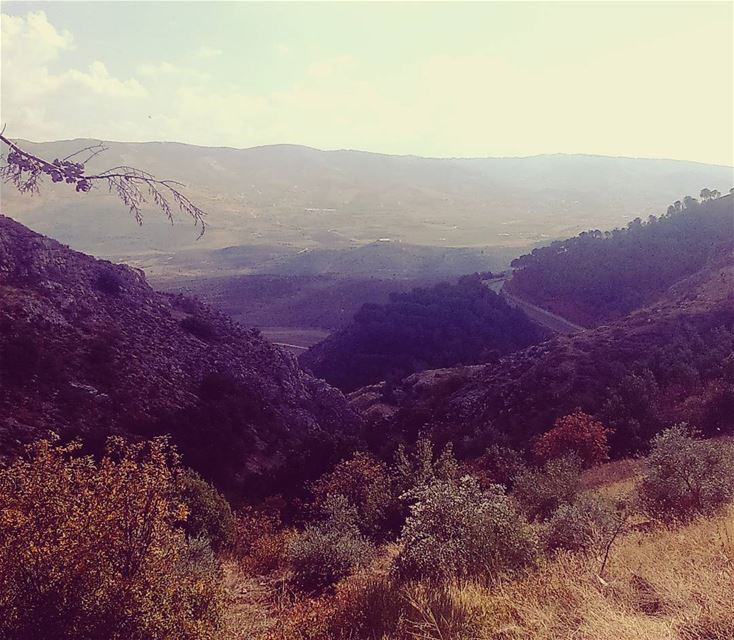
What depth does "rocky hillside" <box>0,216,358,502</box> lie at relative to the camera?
16703 millimetres

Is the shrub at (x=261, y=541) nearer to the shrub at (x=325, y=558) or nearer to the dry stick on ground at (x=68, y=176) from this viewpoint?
the shrub at (x=325, y=558)

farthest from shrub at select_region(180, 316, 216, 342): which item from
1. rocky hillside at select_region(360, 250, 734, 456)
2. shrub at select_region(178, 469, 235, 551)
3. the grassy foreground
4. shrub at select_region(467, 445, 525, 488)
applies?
the grassy foreground

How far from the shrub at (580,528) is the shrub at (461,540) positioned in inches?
22.7

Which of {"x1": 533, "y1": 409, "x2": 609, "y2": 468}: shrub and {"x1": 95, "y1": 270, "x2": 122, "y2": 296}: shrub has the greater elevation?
{"x1": 95, "y1": 270, "x2": 122, "y2": 296}: shrub

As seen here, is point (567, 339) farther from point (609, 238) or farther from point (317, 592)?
point (609, 238)

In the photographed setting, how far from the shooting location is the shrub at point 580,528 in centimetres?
636

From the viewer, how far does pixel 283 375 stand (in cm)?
2684

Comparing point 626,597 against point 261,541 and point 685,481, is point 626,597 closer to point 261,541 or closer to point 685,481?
point 685,481

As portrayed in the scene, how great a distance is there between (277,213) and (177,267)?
7317cm

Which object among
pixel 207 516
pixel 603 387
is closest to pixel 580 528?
pixel 207 516

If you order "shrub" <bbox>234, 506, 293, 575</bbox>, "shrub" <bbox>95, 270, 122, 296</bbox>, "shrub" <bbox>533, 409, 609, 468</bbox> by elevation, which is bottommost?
"shrub" <bbox>234, 506, 293, 575</bbox>

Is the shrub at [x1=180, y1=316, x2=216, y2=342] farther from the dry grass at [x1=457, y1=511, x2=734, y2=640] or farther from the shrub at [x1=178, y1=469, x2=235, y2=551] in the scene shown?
the dry grass at [x1=457, y1=511, x2=734, y2=640]

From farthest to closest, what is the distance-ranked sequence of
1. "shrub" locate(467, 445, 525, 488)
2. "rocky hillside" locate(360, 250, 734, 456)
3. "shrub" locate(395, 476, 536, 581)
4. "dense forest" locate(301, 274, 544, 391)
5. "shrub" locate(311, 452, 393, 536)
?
"dense forest" locate(301, 274, 544, 391), "rocky hillside" locate(360, 250, 734, 456), "shrub" locate(467, 445, 525, 488), "shrub" locate(311, 452, 393, 536), "shrub" locate(395, 476, 536, 581)

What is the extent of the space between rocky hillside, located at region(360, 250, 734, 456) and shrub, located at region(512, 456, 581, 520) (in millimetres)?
6173
